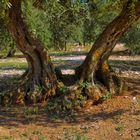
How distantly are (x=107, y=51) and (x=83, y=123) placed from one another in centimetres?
262

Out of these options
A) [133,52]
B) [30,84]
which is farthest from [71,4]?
[133,52]

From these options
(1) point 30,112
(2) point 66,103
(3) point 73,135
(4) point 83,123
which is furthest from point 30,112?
(3) point 73,135

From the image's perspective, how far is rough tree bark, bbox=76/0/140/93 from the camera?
40.9ft

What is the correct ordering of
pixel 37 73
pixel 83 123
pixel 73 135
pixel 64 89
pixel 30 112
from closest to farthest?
pixel 73 135 < pixel 83 123 < pixel 30 112 < pixel 64 89 < pixel 37 73

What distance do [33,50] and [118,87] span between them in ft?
9.04

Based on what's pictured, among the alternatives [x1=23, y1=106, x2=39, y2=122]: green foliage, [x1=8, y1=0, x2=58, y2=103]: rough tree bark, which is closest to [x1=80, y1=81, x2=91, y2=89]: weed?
[x1=8, y1=0, x2=58, y2=103]: rough tree bark

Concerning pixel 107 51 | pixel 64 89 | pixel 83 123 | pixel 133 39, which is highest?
pixel 107 51

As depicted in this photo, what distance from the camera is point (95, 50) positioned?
1311 centimetres

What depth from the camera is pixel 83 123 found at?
37.7 ft

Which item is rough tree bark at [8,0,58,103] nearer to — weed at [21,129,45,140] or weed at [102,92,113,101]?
weed at [102,92,113,101]

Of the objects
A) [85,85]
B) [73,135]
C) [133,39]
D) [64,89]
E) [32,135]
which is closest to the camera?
[73,135]

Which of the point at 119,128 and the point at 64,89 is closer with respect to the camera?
the point at 119,128

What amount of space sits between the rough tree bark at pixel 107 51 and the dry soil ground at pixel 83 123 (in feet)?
2.17

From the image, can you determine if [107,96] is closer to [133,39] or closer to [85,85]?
[85,85]
